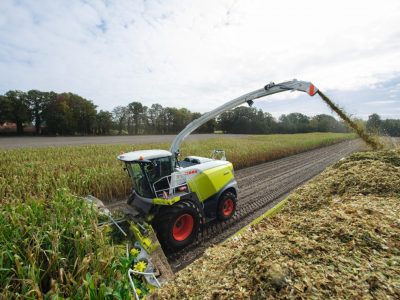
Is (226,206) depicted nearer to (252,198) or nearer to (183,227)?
(183,227)

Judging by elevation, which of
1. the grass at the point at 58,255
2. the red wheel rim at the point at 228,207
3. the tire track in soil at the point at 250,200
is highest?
the grass at the point at 58,255

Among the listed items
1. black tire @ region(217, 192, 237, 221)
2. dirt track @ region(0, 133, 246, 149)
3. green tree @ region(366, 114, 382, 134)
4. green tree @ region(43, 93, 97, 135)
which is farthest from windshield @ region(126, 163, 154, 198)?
green tree @ region(43, 93, 97, 135)

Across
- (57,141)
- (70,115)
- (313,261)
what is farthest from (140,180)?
(70,115)

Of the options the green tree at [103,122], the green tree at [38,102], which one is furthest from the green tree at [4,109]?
the green tree at [103,122]

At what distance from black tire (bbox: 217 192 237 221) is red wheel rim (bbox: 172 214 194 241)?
1.08 m

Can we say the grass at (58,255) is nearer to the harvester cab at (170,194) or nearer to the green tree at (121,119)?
the harvester cab at (170,194)

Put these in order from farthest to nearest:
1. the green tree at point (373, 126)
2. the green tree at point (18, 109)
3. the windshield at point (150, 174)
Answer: the green tree at point (18, 109) → the green tree at point (373, 126) → the windshield at point (150, 174)

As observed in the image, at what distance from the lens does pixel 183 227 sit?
423cm

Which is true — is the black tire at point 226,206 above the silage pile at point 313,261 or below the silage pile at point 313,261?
below

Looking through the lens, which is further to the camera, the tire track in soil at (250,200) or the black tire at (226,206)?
the black tire at (226,206)

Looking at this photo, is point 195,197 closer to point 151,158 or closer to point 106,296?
point 151,158

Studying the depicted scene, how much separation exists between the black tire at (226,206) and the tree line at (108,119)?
17814 millimetres

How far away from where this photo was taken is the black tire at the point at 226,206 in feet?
16.8

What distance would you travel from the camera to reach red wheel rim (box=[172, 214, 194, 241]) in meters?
4.13
